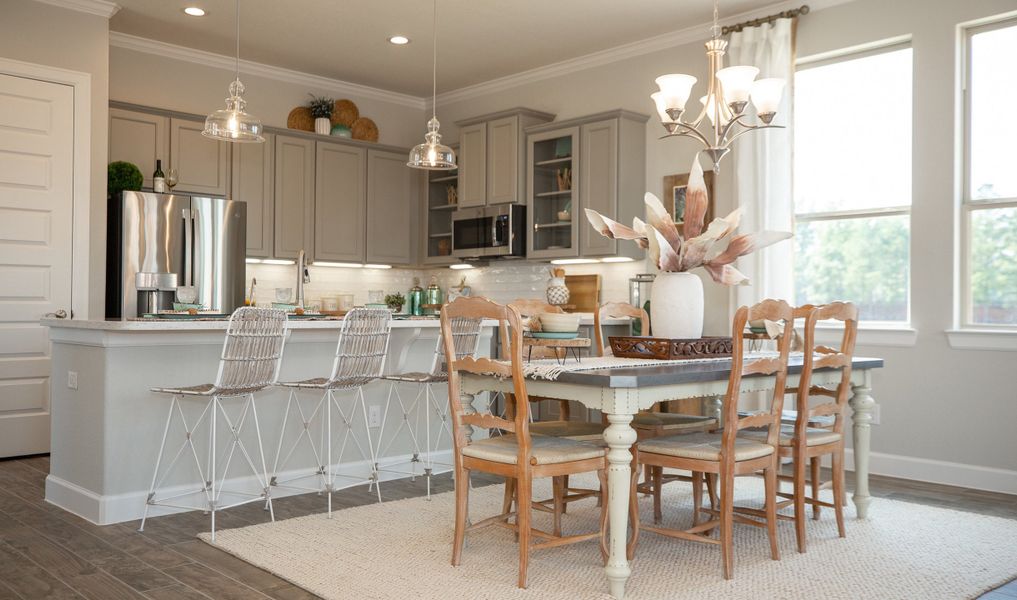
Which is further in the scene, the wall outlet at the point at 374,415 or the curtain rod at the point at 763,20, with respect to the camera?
the curtain rod at the point at 763,20

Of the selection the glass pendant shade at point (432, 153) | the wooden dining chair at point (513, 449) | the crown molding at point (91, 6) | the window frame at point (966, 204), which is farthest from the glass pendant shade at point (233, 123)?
the window frame at point (966, 204)

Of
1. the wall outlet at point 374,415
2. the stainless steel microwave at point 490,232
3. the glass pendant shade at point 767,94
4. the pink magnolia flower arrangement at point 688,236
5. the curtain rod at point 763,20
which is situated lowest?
the wall outlet at point 374,415

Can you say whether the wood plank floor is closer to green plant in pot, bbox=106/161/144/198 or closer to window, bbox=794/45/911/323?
window, bbox=794/45/911/323

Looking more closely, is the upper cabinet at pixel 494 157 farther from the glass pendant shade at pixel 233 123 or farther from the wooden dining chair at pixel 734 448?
the wooden dining chair at pixel 734 448

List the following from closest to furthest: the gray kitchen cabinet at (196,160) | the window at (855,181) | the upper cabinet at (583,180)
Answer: the window at (855,181) → the upper cabinet at (583,180) → the gray kitchen cabinet at (196,160)

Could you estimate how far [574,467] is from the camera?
302 cm

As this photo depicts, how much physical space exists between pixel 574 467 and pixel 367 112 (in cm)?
581

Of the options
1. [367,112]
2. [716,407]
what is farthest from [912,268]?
[367,112]

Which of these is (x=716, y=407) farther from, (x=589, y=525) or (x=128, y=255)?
(x=128, y=255)

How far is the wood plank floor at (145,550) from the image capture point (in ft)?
9.79

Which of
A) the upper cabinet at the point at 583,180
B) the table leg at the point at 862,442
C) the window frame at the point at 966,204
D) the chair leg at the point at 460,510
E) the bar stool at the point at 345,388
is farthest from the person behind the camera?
the upper cabinet at the point at 583,180

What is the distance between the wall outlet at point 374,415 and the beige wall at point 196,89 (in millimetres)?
3397

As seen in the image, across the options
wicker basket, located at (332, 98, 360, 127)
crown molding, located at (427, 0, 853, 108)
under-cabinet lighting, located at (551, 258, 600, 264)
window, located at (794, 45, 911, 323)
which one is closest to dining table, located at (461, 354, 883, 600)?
window, located at (794, 45, 911, 323)

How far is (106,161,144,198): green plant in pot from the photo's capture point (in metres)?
6.07
